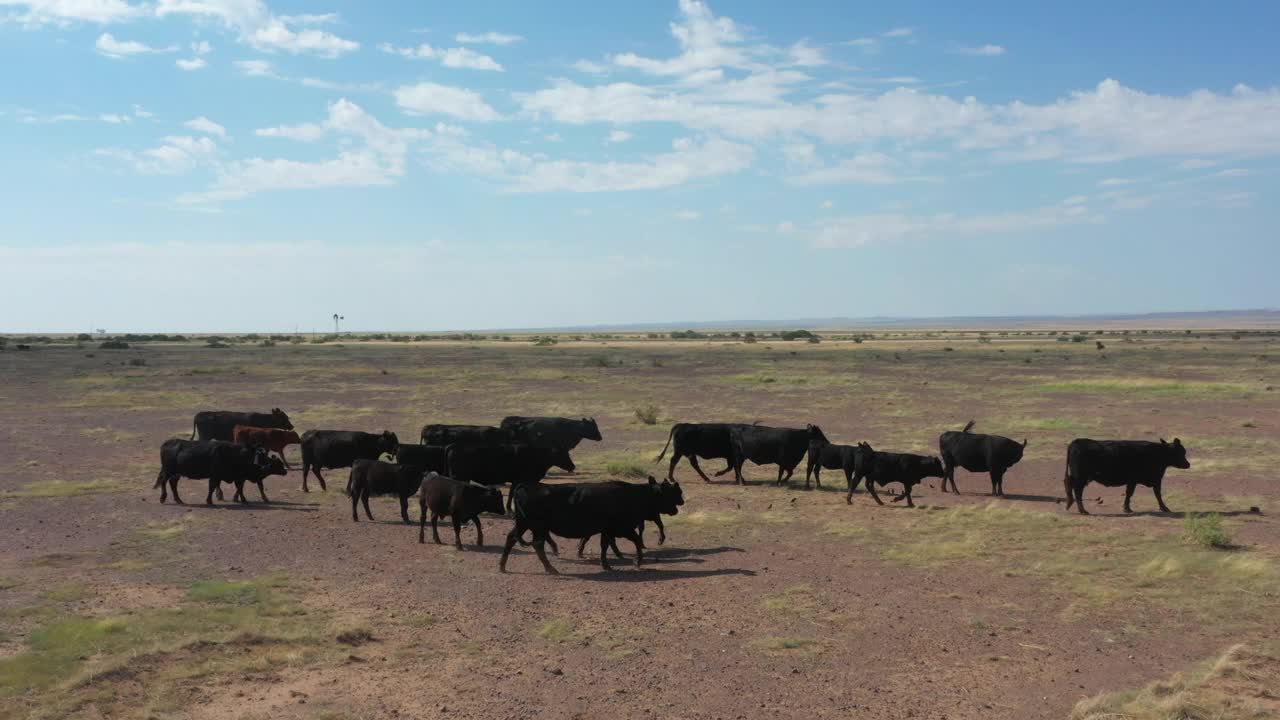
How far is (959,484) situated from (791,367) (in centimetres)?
4206

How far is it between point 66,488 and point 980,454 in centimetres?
1786

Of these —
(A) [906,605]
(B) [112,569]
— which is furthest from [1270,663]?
(B) [112,569]

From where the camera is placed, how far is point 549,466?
722 inches

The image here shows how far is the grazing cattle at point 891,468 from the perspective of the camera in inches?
693

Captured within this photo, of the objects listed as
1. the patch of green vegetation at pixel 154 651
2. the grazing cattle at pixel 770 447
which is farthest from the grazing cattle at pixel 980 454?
the patch of green vegetation at pixel 154 651

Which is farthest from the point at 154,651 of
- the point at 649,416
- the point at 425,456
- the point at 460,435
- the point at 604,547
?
the point at 649,416

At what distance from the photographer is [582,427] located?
23.6 metres

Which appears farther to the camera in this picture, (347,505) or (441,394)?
(441,394)

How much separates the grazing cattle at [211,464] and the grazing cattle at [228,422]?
5.94m

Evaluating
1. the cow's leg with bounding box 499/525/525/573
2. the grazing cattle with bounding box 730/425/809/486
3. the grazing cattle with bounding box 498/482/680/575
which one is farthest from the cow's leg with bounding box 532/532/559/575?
the grazing cattle with bounding box 730/425/809/486

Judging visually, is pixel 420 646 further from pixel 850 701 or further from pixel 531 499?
pixel 850 701

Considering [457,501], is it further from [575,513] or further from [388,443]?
[388,443]

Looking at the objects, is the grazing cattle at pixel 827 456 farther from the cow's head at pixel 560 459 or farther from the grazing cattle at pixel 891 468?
the cow's head at pixel 560 459

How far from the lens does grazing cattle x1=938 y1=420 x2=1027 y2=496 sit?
18.5 meters
